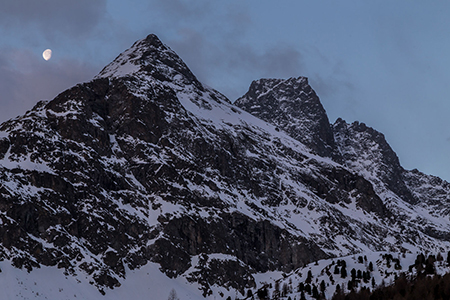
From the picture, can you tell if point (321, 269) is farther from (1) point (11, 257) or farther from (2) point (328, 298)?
(1) point (11, 257)

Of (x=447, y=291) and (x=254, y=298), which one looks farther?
(x=254, y=298)

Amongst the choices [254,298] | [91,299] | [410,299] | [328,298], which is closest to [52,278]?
[91,299]

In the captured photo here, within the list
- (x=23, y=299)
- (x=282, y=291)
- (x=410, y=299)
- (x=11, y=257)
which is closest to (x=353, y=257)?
(x=282, y=291)

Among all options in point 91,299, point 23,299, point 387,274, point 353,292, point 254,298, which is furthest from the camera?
point 91,299

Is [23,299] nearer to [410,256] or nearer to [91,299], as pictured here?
[91,299]

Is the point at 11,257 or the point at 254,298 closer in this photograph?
the point at 254,298

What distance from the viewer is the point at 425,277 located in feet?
373

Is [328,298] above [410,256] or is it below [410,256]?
below

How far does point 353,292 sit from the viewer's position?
112 meters

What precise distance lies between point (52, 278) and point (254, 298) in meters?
83.7

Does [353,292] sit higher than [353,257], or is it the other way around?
[353,257]

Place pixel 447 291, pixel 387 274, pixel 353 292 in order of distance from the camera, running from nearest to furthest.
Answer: pixel 447 291, pixel 353 292, pixel 387 274

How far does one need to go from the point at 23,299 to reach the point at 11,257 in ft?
70.4

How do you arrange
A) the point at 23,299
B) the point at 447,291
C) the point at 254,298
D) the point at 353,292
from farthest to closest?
the point at 23,299 → the point at 254,298 → the point at 353,292 → the point at 447,291
